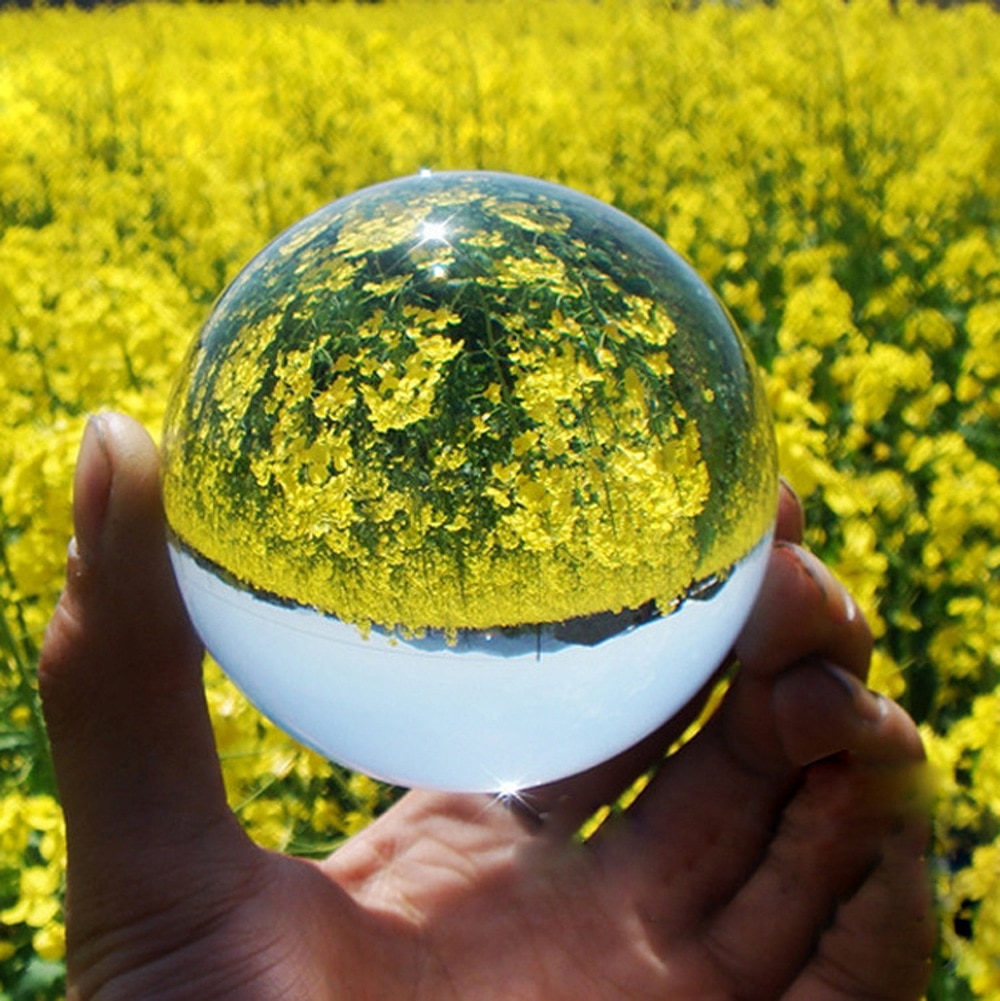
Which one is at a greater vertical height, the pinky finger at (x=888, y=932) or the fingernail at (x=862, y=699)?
the fingernail at (x=862, y=699)

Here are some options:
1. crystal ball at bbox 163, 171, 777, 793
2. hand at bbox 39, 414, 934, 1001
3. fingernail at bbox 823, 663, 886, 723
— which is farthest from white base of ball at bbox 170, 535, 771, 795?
fingernail at bbox 823, 663, 886, 723

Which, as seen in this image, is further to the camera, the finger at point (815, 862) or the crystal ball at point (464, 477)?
the finger at point (815, 862)

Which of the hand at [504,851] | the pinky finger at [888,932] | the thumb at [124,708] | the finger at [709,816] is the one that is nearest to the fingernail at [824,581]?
the hand at [504,851]

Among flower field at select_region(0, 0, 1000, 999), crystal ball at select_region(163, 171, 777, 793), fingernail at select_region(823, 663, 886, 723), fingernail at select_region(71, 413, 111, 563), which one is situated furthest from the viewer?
flower field at select_region(0, 0, 1000, 999)

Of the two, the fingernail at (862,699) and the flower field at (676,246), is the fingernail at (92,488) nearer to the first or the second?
the flower field at (676,246)

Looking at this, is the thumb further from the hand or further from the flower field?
the flower field

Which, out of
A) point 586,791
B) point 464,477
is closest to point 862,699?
point 586,791

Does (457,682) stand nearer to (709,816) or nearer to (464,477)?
(464,477)
